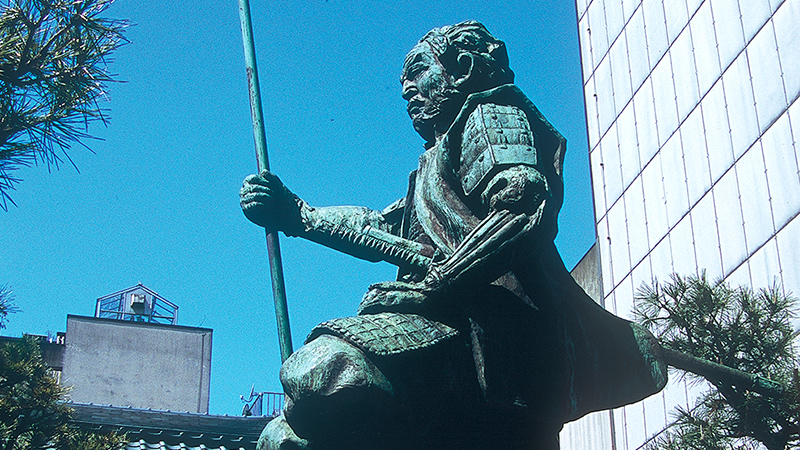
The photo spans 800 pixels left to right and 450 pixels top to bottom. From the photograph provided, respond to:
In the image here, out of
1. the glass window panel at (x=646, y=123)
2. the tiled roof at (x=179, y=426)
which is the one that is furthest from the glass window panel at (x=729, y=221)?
the tiled roof at (x=179, y=426)

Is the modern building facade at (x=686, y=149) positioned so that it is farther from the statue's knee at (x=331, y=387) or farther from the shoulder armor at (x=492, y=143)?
the statue's knee at (x=331, y=387)

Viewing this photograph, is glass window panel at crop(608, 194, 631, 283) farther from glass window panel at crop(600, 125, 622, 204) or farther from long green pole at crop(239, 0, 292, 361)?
long green pole at crop(239, 0, 292, 361)

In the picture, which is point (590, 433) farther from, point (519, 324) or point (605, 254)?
point (519, 324)

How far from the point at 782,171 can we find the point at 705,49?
3.46 metres

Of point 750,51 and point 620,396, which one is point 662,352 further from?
point 750,51

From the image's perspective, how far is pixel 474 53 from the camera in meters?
4.64

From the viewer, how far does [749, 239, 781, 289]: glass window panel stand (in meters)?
14.2

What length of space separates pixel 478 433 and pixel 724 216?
12487mm

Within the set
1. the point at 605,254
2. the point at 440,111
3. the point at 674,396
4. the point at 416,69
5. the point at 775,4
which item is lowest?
the point at 440,111

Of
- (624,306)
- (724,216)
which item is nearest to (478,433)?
(724,216)

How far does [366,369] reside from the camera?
3.73 metres

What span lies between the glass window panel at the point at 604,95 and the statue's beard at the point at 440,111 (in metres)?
16.3

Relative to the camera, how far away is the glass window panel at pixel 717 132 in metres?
15.9

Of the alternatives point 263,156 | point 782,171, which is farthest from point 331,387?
point 782,171
